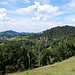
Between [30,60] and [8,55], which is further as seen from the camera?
[30,60]

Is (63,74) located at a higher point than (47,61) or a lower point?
higher

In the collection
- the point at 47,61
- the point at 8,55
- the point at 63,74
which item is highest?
the point at 63,74

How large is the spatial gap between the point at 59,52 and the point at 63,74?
92460 millimetres

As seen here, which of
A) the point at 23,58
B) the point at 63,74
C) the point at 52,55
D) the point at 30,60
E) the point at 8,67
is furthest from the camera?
the point at 52,55

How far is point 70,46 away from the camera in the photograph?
101 m

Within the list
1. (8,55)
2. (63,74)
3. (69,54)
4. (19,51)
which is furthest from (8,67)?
(63,74)

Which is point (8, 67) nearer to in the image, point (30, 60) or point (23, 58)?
point (23, 58)

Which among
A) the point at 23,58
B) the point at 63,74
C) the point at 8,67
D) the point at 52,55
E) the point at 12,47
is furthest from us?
the point at 52,55

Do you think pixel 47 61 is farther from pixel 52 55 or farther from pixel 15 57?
pixel 15 57

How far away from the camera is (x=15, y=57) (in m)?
90.3

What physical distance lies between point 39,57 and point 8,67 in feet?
130

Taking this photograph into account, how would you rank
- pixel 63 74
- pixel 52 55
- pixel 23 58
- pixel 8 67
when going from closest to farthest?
pixel 63 74 < pixel 8 67 < pixel 23 58 < pixel 52 55

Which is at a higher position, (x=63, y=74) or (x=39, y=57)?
(x=63, y=74)

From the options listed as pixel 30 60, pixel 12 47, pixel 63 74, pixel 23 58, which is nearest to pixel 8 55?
pixel 12 47
